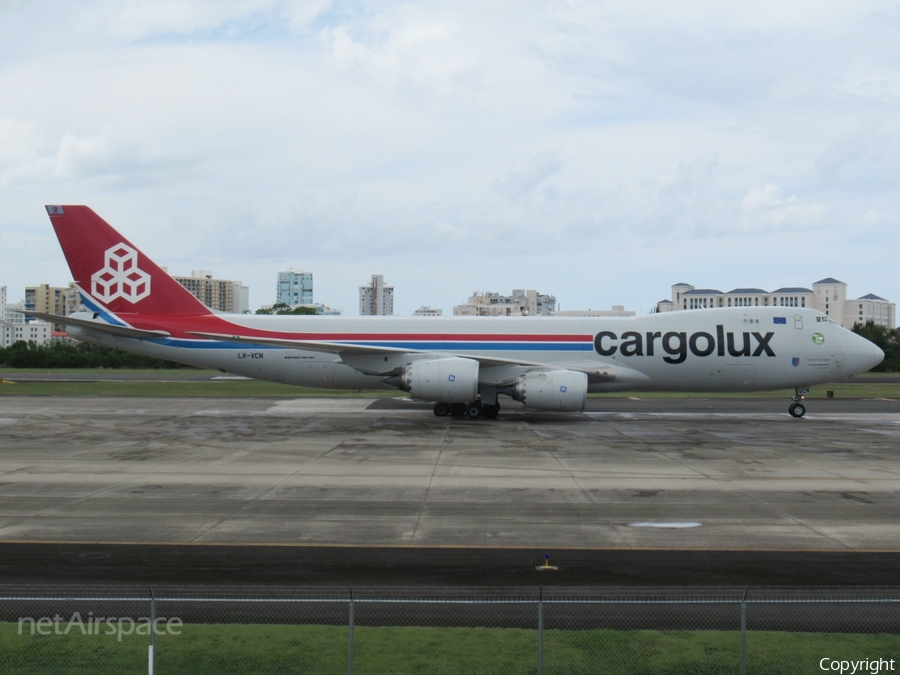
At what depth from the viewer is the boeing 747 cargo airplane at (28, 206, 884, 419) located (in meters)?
31.2

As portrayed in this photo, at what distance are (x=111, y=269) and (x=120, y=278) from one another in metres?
0.53

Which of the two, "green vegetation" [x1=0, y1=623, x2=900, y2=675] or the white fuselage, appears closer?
"green vegetation" [x1=0, y1=623, x2=900, y2=675]

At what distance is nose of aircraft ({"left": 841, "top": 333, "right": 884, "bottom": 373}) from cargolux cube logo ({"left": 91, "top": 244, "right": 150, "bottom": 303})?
3000 cm

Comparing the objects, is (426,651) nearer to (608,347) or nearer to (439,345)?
(439,345)

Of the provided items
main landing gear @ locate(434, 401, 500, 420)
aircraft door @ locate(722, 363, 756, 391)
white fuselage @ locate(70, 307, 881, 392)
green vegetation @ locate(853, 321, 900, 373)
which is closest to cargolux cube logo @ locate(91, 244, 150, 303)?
white fuselage @ locate(70, 307, 881, 392)

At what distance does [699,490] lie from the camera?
671 inches

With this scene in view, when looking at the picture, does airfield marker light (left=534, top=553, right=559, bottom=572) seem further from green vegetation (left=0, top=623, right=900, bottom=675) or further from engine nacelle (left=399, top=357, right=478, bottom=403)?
engine nacelle (left=399, top=357, right=478, bottom=403)

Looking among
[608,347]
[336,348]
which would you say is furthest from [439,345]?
[608,347]

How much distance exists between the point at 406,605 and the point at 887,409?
116 ft

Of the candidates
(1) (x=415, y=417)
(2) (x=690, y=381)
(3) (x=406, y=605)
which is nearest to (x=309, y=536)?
(3) (x=406, y=605)

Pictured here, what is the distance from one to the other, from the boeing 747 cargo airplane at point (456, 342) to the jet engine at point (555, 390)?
664 millimetres

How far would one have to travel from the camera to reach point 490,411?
31.7 meters

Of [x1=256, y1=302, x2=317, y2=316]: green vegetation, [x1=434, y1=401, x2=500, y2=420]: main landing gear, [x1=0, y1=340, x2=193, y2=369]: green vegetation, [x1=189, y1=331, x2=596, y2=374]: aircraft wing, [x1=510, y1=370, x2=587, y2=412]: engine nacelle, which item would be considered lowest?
[x1=0, y1=340, x2=193, y2=369]: green vegetation

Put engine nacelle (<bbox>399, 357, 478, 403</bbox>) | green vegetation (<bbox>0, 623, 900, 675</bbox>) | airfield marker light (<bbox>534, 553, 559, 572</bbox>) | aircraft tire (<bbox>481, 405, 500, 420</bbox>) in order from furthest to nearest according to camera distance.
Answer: aircraft tire (<bbox>481, 405, 500, 420</bbox>) → engine nacelle (<bbox>399, 357, 478, 403</bbox>) → airfield marker light (<bbox>534, 553, 559, 572</bbox>) → green vegetation (<bbox>0, 623, 900, 675</bbox>)
